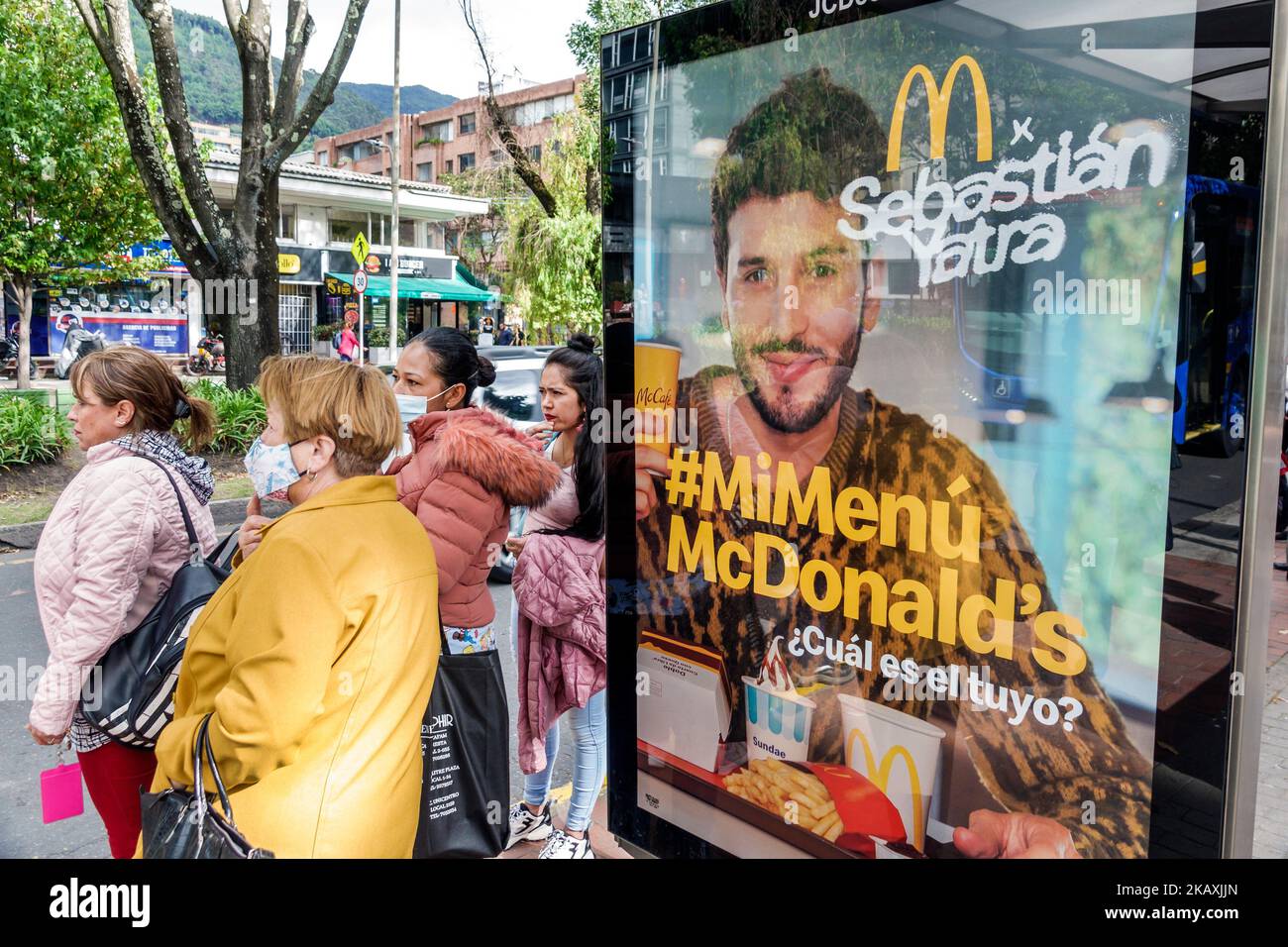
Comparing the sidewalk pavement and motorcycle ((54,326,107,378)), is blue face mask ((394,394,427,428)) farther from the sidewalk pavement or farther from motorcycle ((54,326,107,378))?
motorcycle ((54,326,107,378))

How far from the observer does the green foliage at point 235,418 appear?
11.6 metres

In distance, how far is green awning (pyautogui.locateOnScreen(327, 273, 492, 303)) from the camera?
120ft

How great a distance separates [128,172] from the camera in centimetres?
1872

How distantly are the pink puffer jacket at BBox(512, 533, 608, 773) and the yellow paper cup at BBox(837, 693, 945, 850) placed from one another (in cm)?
138

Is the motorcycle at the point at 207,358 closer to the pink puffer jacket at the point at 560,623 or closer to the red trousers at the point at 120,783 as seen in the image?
the pink puffer jacket at the point at 560,623

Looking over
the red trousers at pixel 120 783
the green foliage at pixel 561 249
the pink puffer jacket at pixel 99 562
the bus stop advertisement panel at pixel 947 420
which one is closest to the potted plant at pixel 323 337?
the green foliage at pixel 561 249

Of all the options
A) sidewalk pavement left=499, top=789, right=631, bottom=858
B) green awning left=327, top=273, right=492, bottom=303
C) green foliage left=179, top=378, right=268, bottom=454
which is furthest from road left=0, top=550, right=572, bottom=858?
green awning left=327, top=273, right=492, bottom=303

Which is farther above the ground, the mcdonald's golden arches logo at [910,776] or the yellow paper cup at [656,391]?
the yellow paper cup at [656,391]

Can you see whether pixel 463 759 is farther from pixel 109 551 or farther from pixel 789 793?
pixel 109 551

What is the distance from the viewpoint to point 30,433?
10.8m

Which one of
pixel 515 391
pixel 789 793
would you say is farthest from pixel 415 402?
pixel 515 391

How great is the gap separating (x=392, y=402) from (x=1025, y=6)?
1.73 m

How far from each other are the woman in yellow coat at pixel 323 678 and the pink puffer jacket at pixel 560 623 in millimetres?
1101
